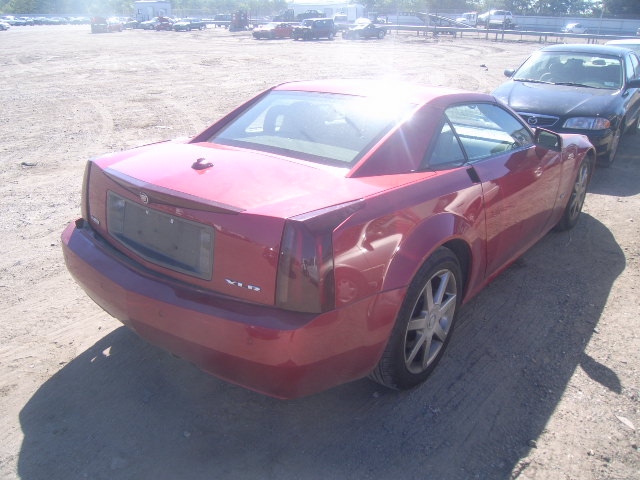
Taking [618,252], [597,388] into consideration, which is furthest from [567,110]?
[597,388]

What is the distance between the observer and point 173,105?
11891mm

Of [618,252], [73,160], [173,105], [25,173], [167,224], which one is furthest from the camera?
[173,105]

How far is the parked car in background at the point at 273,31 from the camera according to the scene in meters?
41.4

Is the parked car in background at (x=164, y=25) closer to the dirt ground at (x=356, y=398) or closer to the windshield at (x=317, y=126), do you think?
the dirt ground at (x=356, y=398)

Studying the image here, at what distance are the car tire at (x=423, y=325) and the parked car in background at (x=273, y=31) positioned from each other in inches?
1643

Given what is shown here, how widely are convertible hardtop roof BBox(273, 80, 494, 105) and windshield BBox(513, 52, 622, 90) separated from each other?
17.2 ft

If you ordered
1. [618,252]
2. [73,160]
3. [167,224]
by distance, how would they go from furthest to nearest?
[73,160]
[618,252]
[167,224]

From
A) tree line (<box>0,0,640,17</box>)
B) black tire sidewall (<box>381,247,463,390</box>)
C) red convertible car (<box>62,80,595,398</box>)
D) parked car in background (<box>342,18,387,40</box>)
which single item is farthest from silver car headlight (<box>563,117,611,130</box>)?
tree line (<box>0,0,640,17</box>)

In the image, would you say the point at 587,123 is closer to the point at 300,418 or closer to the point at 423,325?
the point at 423,325

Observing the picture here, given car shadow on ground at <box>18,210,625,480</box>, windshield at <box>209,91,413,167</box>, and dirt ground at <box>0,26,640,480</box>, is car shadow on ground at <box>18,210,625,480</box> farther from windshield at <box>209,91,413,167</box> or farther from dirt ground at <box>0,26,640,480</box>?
windshield at <box>209,91,413,167</box>

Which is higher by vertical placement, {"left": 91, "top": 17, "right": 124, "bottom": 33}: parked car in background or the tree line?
the tree line

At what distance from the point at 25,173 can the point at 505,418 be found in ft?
20.7

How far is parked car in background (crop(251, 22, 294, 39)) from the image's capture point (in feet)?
136

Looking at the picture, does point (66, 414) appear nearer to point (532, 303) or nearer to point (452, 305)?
point (452, 305)
